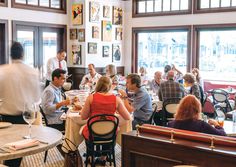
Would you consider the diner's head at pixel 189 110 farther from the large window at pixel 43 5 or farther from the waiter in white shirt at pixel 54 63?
the large window at pixel 43 5

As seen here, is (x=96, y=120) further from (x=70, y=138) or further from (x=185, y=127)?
(x=185, y=127)

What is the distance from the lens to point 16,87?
3.70 m

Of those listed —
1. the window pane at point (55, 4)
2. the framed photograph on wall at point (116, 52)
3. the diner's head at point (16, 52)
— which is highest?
the window pane at point (55, 4)

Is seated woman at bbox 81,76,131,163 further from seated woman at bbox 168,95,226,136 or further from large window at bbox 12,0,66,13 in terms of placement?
large window at bbox 12,0,66,13

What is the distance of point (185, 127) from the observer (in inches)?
133

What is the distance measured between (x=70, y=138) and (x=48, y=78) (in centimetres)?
426

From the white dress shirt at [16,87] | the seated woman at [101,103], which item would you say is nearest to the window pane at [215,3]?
the seated woman at [101,103]

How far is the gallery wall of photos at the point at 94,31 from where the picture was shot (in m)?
9.48

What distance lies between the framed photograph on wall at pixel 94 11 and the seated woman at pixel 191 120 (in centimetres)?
655

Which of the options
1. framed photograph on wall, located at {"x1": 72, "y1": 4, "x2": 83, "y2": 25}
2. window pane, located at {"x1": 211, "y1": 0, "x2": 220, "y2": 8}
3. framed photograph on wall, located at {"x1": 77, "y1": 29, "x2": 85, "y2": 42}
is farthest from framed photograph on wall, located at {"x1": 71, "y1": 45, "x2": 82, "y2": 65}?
window pane, located at {"x1": 211, "y1": 0, "x2": 220, "y2": 8}

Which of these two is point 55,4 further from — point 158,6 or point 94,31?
point 158,6

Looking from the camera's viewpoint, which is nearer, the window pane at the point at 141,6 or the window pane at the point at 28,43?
the window pane at the point at 28,43

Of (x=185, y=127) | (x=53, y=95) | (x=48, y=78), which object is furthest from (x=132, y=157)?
(x=48, y=78)

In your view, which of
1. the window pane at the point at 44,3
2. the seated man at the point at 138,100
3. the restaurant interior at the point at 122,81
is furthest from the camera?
the window pane at the point at 44,3
